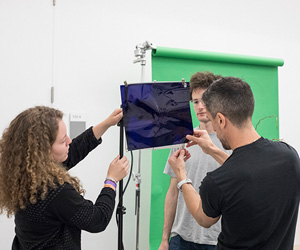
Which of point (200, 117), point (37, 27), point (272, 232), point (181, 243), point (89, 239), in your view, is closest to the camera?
point (272, 232)

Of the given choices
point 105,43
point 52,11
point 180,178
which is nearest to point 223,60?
point 105,43

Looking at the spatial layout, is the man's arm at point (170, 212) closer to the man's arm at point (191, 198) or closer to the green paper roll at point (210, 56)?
the man's arm at point (191, 198)

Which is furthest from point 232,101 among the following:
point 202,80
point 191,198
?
point 202,80

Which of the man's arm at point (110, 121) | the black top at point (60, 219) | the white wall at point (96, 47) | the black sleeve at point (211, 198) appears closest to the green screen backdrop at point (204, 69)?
the white wall at point (96, 47)

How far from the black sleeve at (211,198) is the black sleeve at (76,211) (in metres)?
0.40

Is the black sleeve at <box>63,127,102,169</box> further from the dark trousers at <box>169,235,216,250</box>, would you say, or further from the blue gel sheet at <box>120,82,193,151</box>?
the dark trousers at <box>169,235,216,250</box>

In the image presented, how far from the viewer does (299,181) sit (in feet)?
3.79

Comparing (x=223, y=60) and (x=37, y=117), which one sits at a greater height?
(x=223, y=60)

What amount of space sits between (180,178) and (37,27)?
1564 mm

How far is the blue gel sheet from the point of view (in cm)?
139

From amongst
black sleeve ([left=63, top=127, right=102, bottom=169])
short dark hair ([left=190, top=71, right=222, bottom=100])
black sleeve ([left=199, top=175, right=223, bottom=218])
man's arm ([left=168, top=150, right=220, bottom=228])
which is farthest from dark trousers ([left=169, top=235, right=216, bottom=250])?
short dark hair ([left=190, top=71, right=222, bottom=100])

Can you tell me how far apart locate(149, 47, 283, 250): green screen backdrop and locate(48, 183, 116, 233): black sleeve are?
4.07 feet

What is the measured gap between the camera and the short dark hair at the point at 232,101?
3.98ft

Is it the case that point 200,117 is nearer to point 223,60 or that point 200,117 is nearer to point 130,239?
point 223,60
